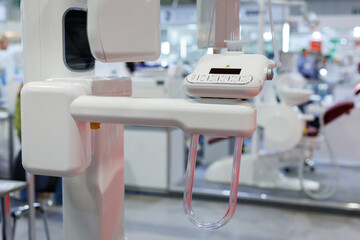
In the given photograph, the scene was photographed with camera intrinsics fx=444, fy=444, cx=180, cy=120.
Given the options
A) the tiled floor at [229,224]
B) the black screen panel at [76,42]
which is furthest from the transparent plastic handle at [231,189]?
the tiled floor at [229,224]

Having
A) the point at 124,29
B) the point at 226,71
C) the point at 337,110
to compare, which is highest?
the point at 124,29

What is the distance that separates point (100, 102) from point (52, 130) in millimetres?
195

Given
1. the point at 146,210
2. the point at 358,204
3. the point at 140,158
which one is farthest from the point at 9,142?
the point at 358,204

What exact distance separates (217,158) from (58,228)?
248 cm

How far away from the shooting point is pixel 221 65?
133cm

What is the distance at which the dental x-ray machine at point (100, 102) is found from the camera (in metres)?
1.26

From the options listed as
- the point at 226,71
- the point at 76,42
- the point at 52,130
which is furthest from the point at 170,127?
the point at 226,71

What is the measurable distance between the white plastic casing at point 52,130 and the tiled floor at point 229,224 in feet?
7.35

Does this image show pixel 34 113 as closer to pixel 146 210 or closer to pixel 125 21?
pixel 125 21

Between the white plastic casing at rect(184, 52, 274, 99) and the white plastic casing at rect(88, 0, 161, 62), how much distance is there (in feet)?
0.54

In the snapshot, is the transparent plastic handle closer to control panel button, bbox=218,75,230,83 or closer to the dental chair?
control panel button, bbox=218,75,230,83

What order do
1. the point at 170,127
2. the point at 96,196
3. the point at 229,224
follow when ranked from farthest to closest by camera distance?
the point at 170,127
the point at 229,224
the point at 96,196

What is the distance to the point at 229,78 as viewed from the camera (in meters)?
1.26

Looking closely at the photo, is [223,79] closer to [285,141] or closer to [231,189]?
[231,189]
